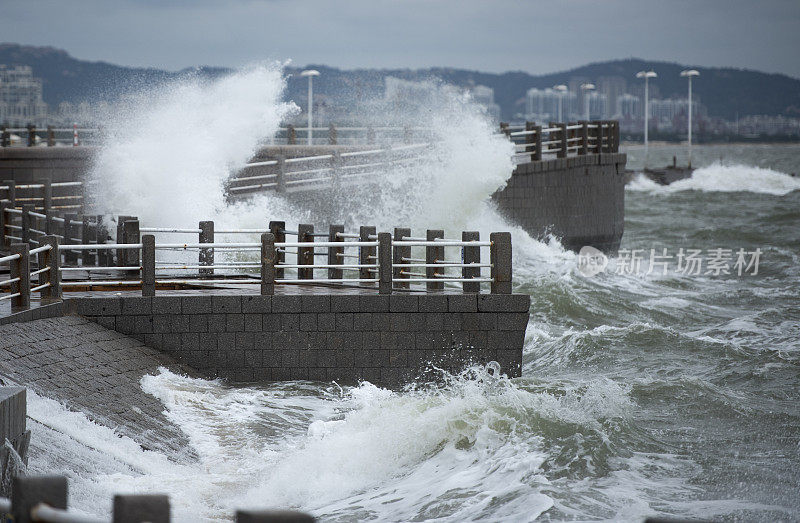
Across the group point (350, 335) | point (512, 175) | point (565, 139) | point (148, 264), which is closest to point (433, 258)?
point (350, 335)

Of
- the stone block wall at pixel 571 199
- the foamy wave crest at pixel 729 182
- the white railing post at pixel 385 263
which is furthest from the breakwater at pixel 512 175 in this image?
the foamy wave crest at pixel 729 182

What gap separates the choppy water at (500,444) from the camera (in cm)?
866

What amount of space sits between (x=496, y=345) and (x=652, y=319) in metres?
8.89

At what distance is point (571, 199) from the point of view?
28859 mm

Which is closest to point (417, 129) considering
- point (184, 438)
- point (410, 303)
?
point (410, 303)

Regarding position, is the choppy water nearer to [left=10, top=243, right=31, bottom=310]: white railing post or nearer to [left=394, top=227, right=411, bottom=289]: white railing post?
[left=10, top=243, right=31, bottom=310]: white railing post

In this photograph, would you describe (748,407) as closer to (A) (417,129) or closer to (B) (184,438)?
(B) (184,438)

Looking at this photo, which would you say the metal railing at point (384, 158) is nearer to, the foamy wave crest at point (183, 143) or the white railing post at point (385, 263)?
the foamy wave crest at point (183, 143)

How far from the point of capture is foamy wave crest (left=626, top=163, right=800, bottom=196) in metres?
76.1

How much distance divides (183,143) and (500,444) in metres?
17.8

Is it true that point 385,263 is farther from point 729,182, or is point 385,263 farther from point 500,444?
point 729,182

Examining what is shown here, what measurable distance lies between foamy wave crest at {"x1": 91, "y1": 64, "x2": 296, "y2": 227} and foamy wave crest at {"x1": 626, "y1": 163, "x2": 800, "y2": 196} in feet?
163

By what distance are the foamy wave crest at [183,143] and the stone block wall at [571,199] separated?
21.5 ft

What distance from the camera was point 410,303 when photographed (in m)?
12.4
